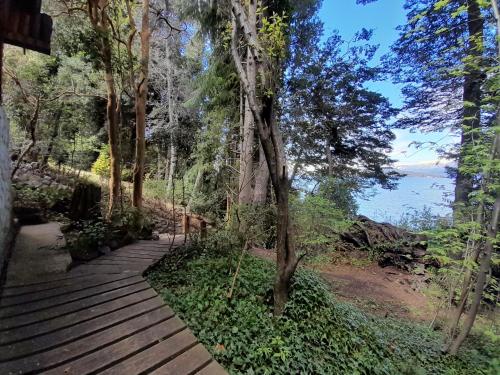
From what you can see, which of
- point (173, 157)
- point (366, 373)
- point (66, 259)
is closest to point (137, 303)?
point (66, 259)

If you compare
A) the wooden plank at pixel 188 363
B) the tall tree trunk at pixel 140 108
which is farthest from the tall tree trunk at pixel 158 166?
the wooden plank at pixel 188 363

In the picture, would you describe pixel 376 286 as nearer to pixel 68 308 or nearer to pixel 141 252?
pixel 141 252

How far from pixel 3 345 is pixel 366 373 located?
3.54 meters

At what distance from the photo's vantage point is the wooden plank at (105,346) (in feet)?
6.50

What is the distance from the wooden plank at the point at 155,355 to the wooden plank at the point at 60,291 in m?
1.45

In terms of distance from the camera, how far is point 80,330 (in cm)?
244

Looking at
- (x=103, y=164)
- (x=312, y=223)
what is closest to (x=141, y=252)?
(x=312, y=223)

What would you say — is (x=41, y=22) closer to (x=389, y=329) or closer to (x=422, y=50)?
(x=389, y=329)

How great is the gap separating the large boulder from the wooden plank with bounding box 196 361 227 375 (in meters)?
6.73

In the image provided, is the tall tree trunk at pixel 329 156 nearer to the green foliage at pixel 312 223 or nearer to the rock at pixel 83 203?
the green foliage at pixel 312 223

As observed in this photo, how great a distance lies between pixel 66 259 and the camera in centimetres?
382

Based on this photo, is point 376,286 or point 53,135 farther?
point 53,135

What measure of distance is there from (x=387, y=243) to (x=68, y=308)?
8.50m

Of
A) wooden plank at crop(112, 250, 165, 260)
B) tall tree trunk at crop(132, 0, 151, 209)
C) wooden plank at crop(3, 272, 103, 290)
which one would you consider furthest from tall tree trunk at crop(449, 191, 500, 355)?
tall tree trunk at crop(132, 0, 151, 209)
